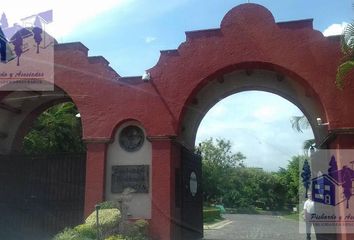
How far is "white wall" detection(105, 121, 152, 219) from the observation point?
13.8 m

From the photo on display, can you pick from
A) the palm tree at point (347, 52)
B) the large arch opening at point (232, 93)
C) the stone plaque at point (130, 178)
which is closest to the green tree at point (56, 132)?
the large arch opening at point (232, 93)

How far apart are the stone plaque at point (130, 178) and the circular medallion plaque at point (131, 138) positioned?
58cm

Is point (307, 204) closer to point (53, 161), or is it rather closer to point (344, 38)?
point (344, 38)

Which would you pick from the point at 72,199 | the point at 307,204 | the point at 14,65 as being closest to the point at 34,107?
the point at 14,65

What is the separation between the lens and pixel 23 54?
51.4ft

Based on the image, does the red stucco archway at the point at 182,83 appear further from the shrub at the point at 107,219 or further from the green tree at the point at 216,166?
the green tree at the point at 216,166

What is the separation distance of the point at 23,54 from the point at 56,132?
9715 mm

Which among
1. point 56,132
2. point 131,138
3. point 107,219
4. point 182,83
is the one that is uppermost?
point 182,83

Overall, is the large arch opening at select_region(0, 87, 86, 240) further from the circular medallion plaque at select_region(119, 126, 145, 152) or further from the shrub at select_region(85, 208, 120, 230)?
the shrub at select_region(85, 208, 120, 230)

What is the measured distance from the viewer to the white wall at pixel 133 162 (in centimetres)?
1380

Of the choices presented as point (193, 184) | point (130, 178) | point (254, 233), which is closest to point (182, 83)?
point (130, 178)

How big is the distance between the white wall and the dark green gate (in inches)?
53.2

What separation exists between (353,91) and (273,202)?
4718 centimetres

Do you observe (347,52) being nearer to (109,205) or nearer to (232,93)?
(232,93)
